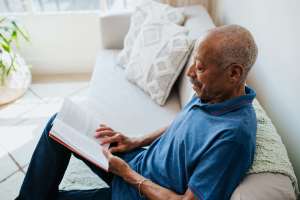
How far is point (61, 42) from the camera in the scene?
8.59ft

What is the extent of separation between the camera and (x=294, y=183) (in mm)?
901

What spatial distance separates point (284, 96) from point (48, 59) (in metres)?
2.06

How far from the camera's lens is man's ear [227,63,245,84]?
899 millimetres

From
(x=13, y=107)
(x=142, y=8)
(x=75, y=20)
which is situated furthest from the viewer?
(x=75, y=20)

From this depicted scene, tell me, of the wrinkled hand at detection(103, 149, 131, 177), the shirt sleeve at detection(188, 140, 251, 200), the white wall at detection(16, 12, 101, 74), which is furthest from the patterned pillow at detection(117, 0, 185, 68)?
the shirt sleeve at detection(188, 140, 251, 200)

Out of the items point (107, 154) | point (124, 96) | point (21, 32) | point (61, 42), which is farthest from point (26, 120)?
point (107, 154)

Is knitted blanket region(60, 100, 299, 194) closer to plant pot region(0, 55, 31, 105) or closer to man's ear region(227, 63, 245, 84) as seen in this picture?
man's ear region(227, 63, 245, 84)

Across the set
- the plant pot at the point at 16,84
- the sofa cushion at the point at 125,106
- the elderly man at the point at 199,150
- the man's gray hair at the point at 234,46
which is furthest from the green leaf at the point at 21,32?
the man's gray hair at the point at 234,46

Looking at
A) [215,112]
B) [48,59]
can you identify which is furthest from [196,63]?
[48,59]

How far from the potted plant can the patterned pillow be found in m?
0.86

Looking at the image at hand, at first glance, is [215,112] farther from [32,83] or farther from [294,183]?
[32,83]

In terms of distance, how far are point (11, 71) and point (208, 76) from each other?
1.81m

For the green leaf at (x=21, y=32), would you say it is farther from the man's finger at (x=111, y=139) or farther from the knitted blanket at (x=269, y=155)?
the knitted blanket at (x=269, y=155)

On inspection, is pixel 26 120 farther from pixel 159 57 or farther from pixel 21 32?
pixel 159 57
